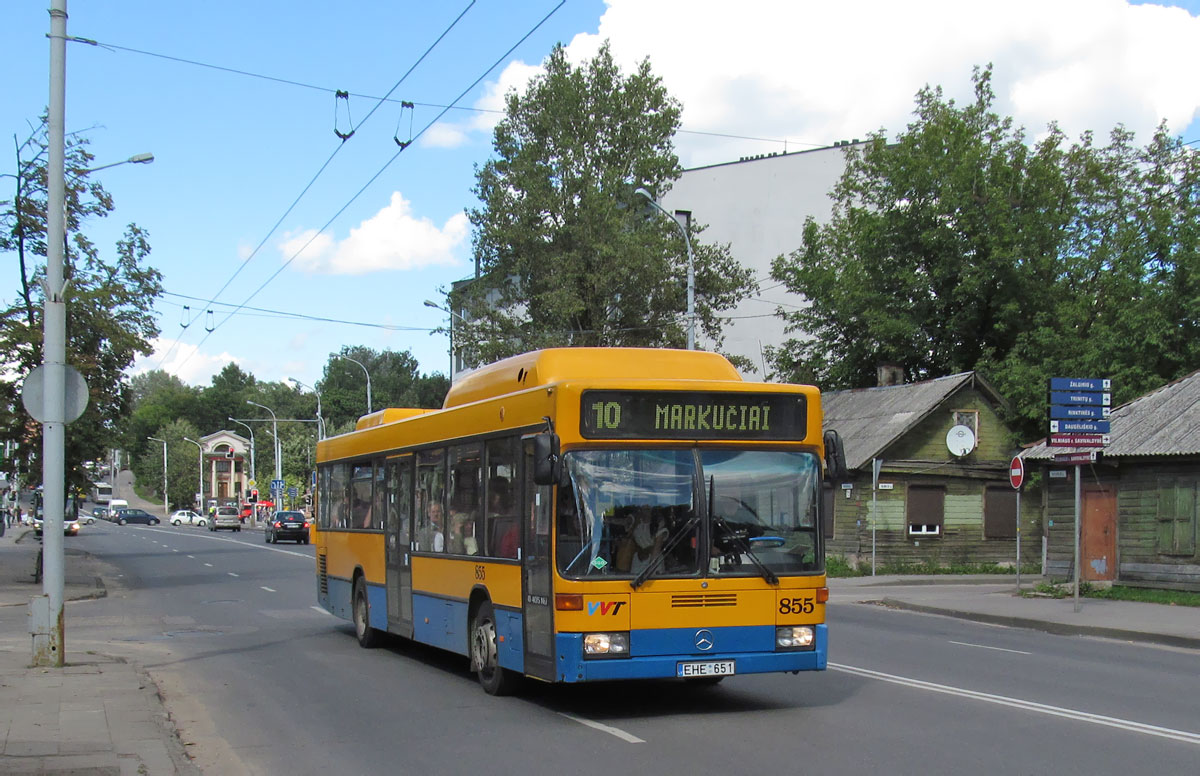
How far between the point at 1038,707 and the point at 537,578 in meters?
4.27

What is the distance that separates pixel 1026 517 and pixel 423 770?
3255cm

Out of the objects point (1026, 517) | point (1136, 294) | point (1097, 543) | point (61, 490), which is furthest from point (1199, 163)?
point (61, 490)

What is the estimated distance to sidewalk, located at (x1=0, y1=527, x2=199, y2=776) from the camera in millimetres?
7855

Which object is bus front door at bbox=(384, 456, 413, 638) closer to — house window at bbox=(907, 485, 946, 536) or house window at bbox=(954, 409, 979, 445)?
house window at bbox=(907, 485, 946, 536)

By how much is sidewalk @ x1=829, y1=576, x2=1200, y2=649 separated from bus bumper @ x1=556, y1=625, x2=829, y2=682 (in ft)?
32.3

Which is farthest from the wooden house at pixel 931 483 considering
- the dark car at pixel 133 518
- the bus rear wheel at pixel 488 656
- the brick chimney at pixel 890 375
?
the dark car at pixel 133 518

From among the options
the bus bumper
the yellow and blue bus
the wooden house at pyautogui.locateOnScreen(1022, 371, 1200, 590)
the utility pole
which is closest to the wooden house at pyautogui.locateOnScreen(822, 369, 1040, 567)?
the wooden house at pyautogui.locateOnScreen(1022, 371, 1200, 590)

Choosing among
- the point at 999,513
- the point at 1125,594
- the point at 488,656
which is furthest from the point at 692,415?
the point at 999,513

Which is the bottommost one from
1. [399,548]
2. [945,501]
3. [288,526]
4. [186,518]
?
[186,518]

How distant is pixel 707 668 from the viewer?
952 cm

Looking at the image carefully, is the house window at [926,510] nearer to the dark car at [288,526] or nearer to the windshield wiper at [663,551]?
the windshield wiper at [663,551]

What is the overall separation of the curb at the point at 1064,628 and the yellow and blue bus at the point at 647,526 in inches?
375

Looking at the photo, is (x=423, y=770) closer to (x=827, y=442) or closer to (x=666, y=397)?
(x=666, y=397)

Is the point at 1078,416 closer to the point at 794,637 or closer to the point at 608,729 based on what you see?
the point at 794,637
